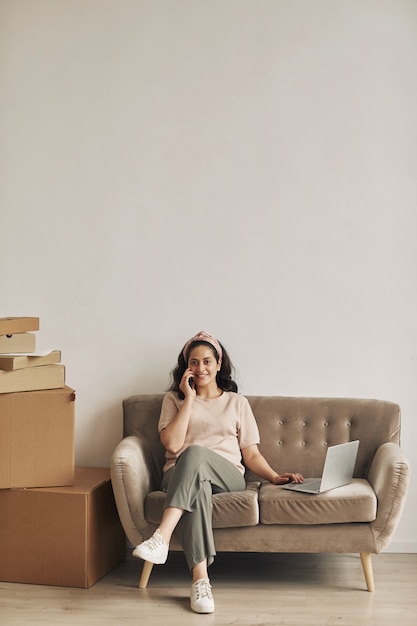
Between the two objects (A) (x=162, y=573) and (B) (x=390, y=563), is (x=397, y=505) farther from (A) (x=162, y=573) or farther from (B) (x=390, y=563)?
(A) (x=162, y=573)

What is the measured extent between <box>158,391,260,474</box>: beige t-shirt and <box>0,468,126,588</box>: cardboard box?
0.43 m

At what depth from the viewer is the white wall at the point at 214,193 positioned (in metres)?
4.16

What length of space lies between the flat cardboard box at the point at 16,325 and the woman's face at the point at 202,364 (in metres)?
0.75

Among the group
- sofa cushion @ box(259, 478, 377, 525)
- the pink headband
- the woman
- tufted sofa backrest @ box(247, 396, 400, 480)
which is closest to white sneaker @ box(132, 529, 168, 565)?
the woman

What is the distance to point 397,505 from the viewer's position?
3453 mm

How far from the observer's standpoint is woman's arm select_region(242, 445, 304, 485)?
371cm

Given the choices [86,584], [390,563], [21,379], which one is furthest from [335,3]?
[86,584]

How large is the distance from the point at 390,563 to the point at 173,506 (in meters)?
1.22

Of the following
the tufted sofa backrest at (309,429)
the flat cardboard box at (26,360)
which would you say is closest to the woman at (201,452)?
the tufted sofa backrest at (309,429)

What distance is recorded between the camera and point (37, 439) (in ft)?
11.9

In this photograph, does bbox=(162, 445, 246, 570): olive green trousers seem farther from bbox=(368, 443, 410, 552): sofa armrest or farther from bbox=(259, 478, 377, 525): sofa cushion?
bbox=(368, 443, 410, 552): sofa armrest

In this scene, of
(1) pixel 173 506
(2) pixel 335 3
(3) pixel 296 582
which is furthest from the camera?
(2) pixel 335 3

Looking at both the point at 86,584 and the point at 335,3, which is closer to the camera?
the point at 86,584

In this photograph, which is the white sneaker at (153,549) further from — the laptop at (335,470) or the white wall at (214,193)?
the white wall at (214,193)
